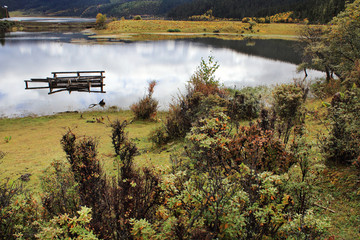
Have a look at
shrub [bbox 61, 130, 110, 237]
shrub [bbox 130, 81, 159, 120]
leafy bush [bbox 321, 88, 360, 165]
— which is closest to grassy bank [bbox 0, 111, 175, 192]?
shrub [bbox 130, 81, 159, 120]

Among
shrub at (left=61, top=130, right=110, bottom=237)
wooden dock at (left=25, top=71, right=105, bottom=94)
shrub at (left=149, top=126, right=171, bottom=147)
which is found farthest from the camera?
wooden dock at (left=25, top=71, right=105, bottom=94)

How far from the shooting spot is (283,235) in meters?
3.41

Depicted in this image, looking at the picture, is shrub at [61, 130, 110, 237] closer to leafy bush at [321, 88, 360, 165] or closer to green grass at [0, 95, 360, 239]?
green grass at [0, 95, 360, 239]

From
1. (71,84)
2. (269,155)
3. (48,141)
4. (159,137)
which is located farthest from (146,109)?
(269,155)

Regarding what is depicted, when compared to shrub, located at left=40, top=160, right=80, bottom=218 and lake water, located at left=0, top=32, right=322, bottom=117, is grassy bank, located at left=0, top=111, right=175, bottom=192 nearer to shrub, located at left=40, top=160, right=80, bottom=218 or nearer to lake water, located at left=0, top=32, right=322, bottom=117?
shrub, located at left=40, top=160, right=80, bottom=218

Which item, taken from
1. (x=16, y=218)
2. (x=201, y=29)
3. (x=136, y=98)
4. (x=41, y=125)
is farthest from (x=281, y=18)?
(x=16, y=218)

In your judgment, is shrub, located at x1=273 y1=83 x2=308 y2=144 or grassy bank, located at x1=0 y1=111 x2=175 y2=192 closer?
grassy bank, located at x1=0 y1=111 x2=175 y2=192

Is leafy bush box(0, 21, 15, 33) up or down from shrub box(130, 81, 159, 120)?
up

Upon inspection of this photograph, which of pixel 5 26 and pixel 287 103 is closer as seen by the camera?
pixel 287 103

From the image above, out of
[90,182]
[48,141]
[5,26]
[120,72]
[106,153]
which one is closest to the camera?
[90,182]

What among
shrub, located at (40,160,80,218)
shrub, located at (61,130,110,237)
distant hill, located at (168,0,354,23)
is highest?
distant hill, located at (168,0,354,23)

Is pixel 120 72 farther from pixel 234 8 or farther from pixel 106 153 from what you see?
pixel 234 8

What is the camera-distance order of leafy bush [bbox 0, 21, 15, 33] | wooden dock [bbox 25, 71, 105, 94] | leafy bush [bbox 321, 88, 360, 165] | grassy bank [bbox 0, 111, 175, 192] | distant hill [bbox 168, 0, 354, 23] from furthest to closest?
distant hill [bbox 168, 0, 354, 23]
leafy bush [bbox 0, 21, 15, 33]
wooden dock [bbox 25, 71, 105, 94]
grassy bank [bbox 0, 111, 175, 192]
leafy bush [bbox 321, 88, 360, 165]

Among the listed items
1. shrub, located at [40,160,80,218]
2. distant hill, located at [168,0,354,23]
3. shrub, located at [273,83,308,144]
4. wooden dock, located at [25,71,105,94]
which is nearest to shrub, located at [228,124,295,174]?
shrub, located at [40,160,80,218]
